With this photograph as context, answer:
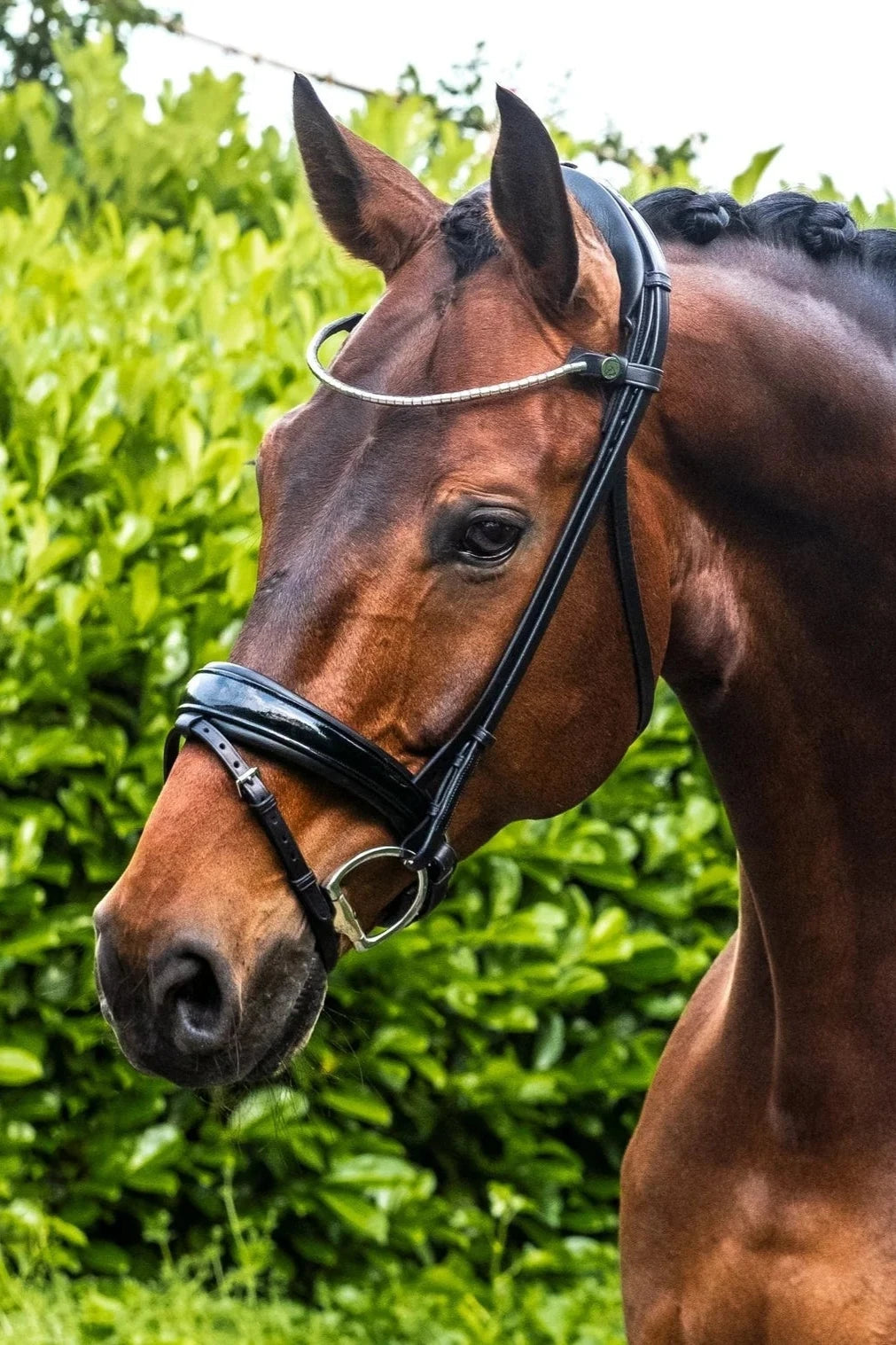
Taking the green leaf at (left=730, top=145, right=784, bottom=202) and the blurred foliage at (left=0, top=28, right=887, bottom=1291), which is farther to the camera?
the green leaf at (left=730, top=145, right=784, bottom=202)

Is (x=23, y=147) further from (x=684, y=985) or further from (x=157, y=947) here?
(x=157, y=947)

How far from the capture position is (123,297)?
17.3 feet

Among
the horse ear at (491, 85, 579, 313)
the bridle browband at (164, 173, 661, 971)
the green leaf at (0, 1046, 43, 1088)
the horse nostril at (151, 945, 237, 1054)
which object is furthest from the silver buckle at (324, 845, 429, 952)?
the green leaf at (0, 1046, 43, 1088)

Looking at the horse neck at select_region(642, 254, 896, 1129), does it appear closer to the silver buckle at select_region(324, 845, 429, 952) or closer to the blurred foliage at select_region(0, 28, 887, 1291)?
the silver buckle at select_region(324, 845, 429, 952)

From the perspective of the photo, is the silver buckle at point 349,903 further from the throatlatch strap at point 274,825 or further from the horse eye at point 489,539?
the horse eye at point 489,539

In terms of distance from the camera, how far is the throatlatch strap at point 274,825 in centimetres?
187

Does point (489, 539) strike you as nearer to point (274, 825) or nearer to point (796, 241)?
point (274, 825)

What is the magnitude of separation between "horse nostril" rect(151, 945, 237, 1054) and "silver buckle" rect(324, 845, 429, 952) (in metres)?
0.19

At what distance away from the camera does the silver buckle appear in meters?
1.95

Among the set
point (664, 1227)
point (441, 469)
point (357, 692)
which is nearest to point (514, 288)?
point (441, 469)

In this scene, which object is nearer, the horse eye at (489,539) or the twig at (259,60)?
the horse eye at (489,539)

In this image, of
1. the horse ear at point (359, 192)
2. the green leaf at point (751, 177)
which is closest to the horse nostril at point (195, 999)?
the horse ear at point (359, 192)

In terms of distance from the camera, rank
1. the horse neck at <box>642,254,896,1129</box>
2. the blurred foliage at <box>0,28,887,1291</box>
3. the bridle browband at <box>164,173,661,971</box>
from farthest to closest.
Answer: the blurred foliage at <box>0,28,887,1291</box> → the horse neck at <box>642,254,896,1129</box> → the bridle browband at <box>164,173,661,971</box>

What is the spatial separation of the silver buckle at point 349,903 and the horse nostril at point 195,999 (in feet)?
0.63
